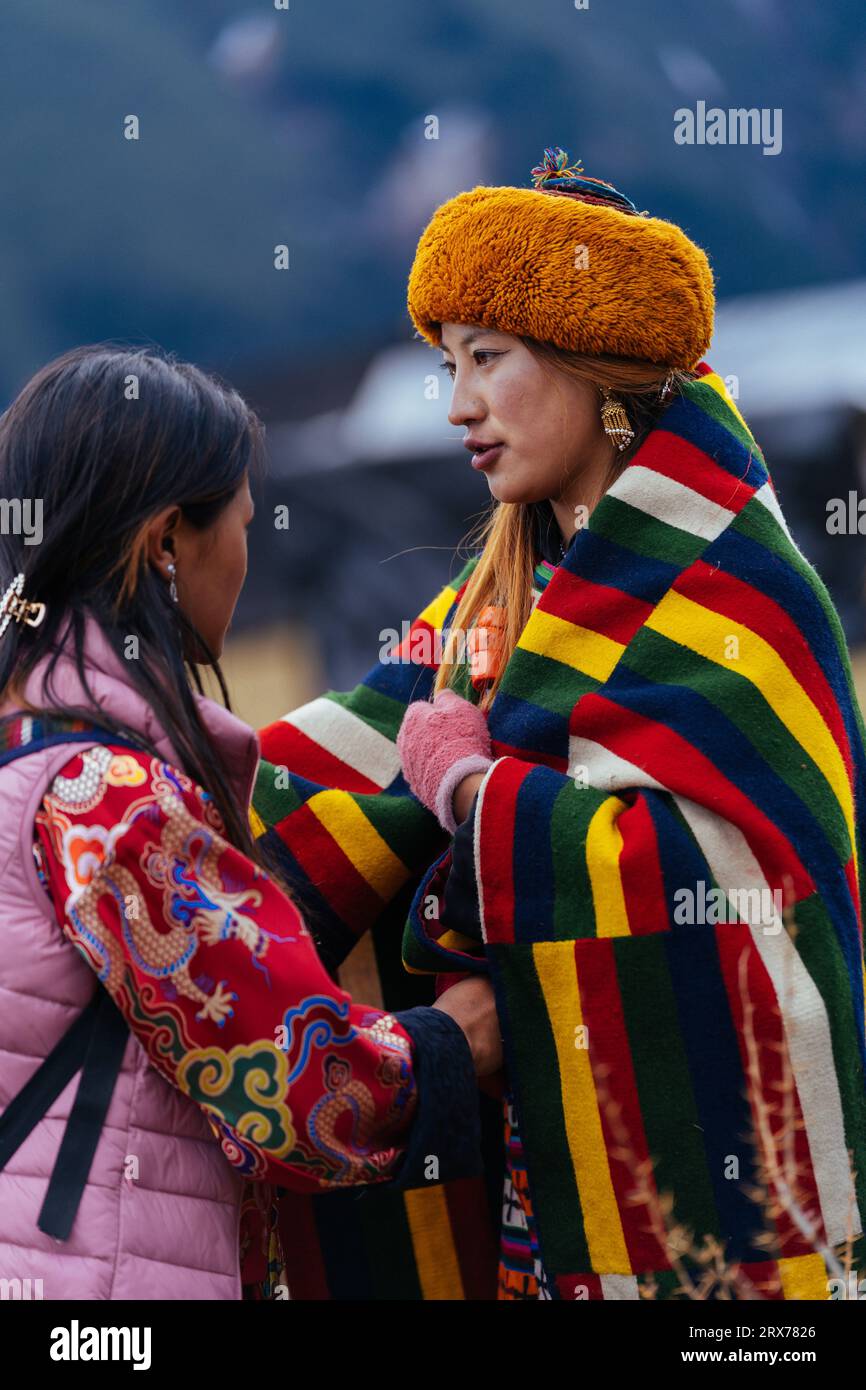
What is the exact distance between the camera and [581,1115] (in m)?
2.05

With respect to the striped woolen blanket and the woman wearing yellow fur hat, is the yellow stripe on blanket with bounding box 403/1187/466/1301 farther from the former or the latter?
the striped woolen blanket

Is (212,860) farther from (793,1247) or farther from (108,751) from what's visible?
(793,1247)

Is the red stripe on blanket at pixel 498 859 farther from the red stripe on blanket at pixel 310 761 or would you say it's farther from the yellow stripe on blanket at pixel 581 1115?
the red stripe on blanket at pixel 310 761

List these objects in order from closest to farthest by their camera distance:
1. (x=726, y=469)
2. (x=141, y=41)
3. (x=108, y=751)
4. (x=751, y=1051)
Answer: (x=108, y=751) < (x=751, y=1051) < (x=726, y=469) < (x=141, y=41)

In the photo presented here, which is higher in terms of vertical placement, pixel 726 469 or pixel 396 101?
pixel 396 101

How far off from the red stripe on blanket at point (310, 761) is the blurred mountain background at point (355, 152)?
116 inches

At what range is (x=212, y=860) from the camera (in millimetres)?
1621

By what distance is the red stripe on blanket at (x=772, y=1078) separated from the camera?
6.59 feet

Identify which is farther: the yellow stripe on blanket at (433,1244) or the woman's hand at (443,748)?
the yellow stripe on blanket at (433,1244)

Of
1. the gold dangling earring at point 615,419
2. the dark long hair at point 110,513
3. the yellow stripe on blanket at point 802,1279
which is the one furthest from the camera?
the gold dangling earring at point 615,419

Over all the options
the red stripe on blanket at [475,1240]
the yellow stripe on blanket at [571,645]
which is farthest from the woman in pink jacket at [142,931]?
the red stripe on blanket at [475,1240]

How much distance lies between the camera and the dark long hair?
1688 mm

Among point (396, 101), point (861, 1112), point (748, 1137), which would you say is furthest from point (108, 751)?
point (396, 101)
